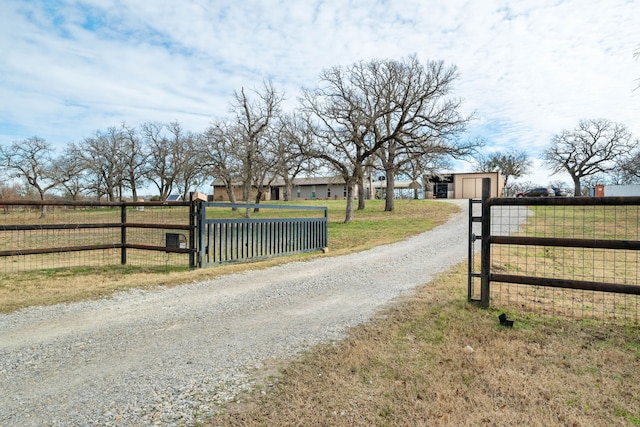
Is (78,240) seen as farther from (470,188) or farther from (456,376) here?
(470,188)

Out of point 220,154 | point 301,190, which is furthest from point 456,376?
point 301,190

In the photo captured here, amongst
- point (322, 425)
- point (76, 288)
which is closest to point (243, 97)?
point (76, 288)

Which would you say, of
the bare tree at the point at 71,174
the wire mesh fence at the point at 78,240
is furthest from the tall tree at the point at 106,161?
the wire mesh fence at the point at 78,240

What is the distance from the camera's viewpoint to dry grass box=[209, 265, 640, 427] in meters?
2.66

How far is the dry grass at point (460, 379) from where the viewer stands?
105 inches

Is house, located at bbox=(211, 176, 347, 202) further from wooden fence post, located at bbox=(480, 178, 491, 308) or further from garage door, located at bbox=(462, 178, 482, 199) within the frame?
wooden fence post, located at bbox=(480, 178, 491, 308)

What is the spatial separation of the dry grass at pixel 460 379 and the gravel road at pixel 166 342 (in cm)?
40

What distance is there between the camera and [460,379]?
3.16m

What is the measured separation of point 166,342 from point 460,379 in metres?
2.83

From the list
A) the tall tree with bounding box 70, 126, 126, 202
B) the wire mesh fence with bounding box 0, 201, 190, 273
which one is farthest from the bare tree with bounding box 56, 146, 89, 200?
the wire mesh fence with bounding box 0, 201, 190, 273

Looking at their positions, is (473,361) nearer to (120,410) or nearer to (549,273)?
(120,410)

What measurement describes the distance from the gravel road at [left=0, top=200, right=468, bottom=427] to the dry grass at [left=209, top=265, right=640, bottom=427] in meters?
0.40

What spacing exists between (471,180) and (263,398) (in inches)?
1944

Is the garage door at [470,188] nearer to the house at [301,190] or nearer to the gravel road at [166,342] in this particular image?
the house at [301,190]
